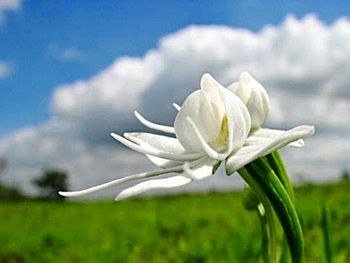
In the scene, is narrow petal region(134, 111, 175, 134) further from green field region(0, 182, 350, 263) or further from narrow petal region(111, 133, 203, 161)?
green field region(0, 182, 350, 263)

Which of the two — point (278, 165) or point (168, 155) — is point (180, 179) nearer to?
point (168, 155)

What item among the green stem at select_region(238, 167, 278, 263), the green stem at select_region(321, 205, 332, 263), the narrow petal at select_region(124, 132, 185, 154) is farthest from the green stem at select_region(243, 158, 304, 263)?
the green stem at select_region(321, 205, 332, 263)

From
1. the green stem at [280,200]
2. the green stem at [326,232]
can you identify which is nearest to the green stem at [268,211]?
the green stem at [280,200]

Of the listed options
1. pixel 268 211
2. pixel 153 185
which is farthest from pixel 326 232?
pixel 153 185

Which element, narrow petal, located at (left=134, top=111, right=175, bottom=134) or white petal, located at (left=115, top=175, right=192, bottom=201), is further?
narrow petal, located at (left=134, top=111, right=175, bottom=134)

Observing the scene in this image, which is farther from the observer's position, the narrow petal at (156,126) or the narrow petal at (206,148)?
the narrow petal at (156,126)

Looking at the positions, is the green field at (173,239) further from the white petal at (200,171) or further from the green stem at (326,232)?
the white petal at (200,171)

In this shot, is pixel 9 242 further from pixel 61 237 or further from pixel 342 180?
pixel 342 180
